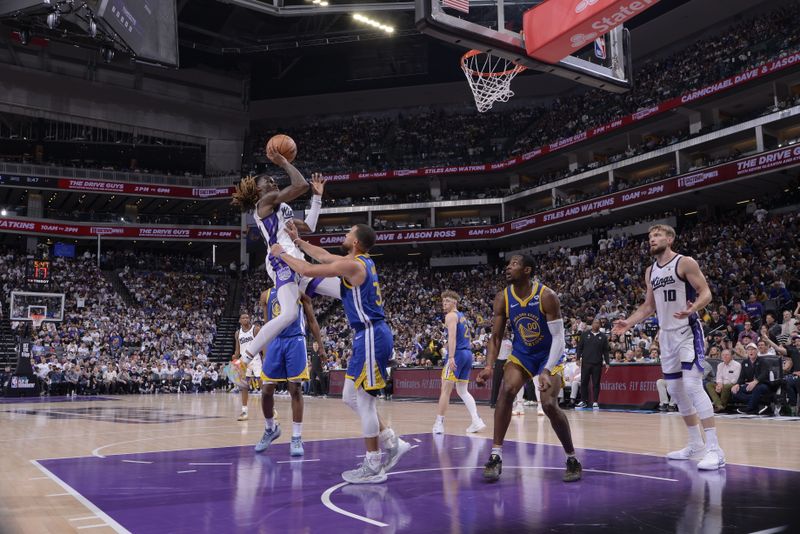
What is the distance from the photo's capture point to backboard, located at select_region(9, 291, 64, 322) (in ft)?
93.3

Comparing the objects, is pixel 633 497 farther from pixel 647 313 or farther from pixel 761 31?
pixel 761 31

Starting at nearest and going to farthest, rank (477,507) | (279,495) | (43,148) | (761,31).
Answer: (477,507) < (279,495) < (761,31) < (43,148)

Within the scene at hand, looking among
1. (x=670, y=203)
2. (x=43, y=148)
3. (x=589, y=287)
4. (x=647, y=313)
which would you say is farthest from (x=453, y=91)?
(x=647, y=313)

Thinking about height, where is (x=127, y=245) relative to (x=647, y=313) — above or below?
above

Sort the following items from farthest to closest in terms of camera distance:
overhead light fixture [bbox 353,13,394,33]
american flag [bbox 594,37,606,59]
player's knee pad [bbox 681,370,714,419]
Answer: overhead light fixture [bbox 353,13,394,33] → american flag [bbox 594,37,606,59] → player's knee pad [bbox 681,370,714,419]

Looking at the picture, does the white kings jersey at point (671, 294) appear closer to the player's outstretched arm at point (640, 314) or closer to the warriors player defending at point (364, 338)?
the player's outstretched arm at point (640, 314)

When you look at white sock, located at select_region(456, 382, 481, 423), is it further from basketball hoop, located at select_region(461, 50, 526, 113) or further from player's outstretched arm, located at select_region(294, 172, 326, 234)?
basketball hoop, located at select_region(461, 50, 526, 113)

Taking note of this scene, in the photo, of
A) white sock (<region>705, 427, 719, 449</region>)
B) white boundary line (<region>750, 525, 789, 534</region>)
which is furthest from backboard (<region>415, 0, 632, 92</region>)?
white boundary line (<region>750, 525, 789, 534</region>)

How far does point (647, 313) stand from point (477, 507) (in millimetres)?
3327

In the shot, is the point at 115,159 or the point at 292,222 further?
the point at 115,159

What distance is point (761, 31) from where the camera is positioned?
3212 cm

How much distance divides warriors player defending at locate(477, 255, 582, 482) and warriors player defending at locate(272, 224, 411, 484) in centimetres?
90

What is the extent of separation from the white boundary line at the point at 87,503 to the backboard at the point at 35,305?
2529 centimetres

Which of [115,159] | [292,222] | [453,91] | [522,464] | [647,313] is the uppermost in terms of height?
[453,91]
